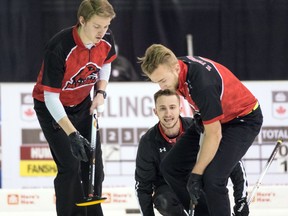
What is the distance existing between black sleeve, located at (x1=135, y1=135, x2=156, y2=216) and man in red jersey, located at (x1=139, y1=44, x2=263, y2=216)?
313 mm

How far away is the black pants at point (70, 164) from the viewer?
457cm

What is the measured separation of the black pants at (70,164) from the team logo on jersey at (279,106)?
6.04ft

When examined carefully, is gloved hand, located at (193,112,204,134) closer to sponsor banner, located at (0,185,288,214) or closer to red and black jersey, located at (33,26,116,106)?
red and black jersey, located at (33,26,116,106)

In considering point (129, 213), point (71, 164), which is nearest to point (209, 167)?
point (71, 164)

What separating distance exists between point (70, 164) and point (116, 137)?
1.57 m

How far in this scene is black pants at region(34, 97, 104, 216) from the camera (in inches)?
180

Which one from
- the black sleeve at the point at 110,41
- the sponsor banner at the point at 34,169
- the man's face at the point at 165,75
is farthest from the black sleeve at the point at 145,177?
the sponsor banner at the point at 34,169

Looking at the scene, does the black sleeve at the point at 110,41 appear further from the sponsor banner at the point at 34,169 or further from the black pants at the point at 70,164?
the sponsor banner at the point at 34,169

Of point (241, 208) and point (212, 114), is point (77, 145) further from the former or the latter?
point (241, 208)

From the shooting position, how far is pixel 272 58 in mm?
6570

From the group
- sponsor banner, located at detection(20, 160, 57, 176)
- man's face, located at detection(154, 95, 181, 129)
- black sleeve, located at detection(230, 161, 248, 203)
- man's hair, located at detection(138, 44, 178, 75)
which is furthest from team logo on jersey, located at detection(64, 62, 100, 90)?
sponsor banner, located at detection(20, 160, 57, 176)

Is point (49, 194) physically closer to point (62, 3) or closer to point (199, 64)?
point (62, 3)

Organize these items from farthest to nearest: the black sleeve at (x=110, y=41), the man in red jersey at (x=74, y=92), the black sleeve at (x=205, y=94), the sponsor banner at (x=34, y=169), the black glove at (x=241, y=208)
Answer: the sponsor banner at (x=34, y=169) → the black glove at (x=241, y=208) → the black sleeve at (x=110, y=41) → the man in red jersey at (x=74, y=92) → the black sleeve at (x=205, y=94)

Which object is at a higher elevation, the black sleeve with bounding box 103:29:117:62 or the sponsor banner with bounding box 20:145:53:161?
the black sleeve with bounding box 103:29:117:62
